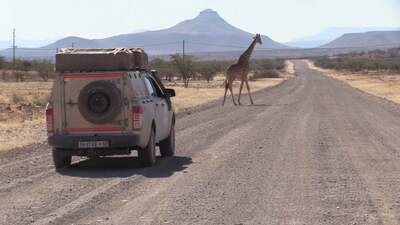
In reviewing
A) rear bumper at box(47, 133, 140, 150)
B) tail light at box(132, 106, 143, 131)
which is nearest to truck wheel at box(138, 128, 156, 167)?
rear bumper at box(47, 133, 140, 150)

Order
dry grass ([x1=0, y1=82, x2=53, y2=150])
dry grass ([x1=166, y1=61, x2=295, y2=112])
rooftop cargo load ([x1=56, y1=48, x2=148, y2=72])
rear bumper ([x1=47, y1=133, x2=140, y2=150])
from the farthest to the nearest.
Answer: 1. dry grass ([x1=166, y1=61, x2=295, y2=112])
2. dry grass ([x1=0, y1=82, x2=53, y2=150])
3. rooftop cargo load ([x1=56, y1=48, x2=148, y2=72])
4. rear bumper ([x1=47, y1=133, x2=140, y2=150])

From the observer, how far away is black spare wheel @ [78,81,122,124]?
43.5 feet

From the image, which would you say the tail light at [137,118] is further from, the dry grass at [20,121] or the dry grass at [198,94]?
the dry grass at [198,94]

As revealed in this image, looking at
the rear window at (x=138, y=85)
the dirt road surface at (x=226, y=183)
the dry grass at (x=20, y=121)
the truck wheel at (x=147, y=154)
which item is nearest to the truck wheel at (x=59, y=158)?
the dirt road surface at (x=226, y=183)

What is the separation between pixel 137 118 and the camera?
13219 millimetres

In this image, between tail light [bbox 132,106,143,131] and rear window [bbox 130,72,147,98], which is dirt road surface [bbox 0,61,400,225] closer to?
tail light [bbox 132,106,143,131]

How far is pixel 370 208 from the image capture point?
30.9ft

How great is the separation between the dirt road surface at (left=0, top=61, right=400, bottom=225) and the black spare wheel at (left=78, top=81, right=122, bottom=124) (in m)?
1.01

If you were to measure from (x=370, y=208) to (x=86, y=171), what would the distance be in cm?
583

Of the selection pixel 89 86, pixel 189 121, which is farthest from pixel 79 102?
pixel 189 121

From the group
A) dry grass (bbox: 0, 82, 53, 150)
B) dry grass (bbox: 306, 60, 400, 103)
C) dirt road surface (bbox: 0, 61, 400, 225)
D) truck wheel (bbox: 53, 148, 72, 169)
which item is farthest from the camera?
dry grass (bbox: 306, 60, 400, 103)

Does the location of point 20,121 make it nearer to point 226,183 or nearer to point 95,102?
point 95,102

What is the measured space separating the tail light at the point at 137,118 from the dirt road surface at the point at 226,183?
0.81 m

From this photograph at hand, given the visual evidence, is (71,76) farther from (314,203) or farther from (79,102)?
(314,203)
